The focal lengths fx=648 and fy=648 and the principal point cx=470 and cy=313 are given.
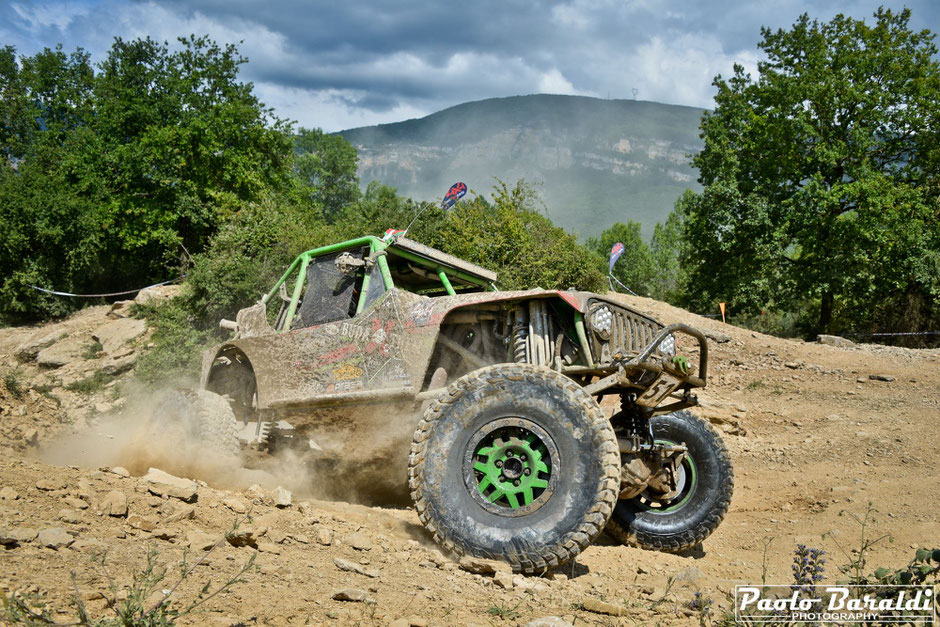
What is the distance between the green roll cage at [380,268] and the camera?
19.1 feet

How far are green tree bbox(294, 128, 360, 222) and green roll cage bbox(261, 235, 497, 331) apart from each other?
253 ft

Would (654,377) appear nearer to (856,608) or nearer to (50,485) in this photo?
(856,608)

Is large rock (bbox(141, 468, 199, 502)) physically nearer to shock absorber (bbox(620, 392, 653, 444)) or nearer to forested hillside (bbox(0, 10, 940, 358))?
shock absorber (bbox(620, 392, 653, 444))

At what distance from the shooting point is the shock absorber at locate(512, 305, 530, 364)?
5.03m

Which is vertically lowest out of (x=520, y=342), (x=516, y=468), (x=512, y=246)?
(x=516, y=468)

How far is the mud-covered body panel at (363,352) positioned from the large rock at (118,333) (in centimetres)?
1304

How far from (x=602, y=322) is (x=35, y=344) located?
20015 millimetres

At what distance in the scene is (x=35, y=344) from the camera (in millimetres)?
19250

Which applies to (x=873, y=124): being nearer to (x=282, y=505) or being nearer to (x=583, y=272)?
(x=583, y=272)

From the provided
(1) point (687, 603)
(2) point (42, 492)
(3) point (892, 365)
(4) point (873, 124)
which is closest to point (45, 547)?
(2) point (42, 492)

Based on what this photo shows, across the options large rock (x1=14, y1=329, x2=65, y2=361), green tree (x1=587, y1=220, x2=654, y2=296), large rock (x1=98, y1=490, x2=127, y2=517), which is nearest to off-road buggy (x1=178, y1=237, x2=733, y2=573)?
large rock (x1=98, y1=490, x2=127, y2=517)

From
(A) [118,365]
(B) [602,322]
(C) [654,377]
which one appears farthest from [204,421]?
(A) [118,365]

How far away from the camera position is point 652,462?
5.26 meters

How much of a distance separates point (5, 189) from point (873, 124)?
3245 centimetres
